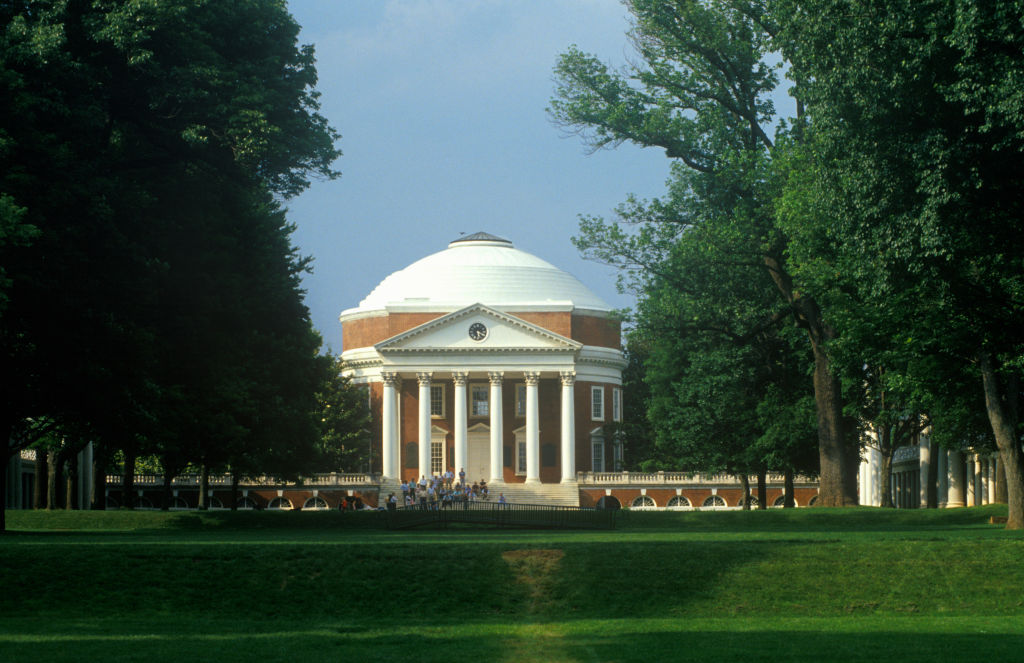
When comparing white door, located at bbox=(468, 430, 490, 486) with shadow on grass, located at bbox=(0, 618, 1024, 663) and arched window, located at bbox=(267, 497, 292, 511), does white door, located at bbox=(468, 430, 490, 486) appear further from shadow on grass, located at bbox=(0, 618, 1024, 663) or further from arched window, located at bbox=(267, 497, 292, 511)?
shadow on grass, located at bbox=(0, 618, 1024, 663)

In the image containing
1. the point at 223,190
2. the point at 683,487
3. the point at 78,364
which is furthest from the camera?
the point at 683,487

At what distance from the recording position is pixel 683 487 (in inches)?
3597

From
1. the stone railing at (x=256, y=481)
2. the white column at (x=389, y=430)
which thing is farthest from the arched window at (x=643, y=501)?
the stone railing at (x=256, y=481)

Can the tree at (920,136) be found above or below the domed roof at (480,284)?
below

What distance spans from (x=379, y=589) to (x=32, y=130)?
1414 cm

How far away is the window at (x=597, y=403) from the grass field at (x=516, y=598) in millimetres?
78931

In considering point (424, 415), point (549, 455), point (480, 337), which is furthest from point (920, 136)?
point (549, 455)

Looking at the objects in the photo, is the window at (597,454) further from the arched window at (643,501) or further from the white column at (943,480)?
the white column at (943,480)

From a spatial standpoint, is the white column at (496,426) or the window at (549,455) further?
the window at (549,455)

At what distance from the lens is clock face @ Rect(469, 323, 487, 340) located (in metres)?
97.7

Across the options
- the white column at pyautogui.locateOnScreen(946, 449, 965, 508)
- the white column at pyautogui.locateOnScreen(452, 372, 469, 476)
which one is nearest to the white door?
the white column at pyautogui.locateOnScreen(452, 372, 469, 476)

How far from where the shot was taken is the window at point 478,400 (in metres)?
103

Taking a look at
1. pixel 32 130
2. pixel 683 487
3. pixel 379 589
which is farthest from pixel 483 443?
pixel 379 589

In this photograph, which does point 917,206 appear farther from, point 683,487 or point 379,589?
point 683,487
